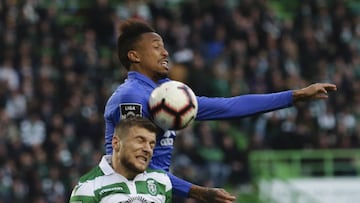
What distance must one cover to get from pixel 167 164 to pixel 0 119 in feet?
34.3

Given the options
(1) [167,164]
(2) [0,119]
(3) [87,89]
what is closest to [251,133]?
(3) [87,89]

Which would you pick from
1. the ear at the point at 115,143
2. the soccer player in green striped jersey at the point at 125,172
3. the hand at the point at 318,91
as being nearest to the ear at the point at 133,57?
the soccer player in green striped jersey at the point at 125,172

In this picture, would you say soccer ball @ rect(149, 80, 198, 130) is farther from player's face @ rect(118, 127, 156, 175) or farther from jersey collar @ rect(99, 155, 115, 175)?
jersey collar @ rect(99, 155, 115, 175)

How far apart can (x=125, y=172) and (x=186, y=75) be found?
1237 cm

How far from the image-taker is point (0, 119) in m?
19.1

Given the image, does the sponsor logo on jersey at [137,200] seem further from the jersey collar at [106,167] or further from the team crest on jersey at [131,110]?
the team crest on jersey at [131,110]

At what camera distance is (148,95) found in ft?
28.5

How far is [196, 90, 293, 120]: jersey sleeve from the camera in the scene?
8.75m

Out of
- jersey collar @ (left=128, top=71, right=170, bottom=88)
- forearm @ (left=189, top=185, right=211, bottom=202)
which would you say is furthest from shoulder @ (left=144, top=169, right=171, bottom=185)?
jersey collar @ (left=128, top=71, right=170, bottom=88)

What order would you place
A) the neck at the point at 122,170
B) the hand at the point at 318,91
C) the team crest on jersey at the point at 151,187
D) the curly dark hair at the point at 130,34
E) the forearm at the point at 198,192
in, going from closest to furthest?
Answer: 1. the neck at the point at 122,170
2. the team crest on jersey at the point at 151,187
3. the hand at the point at 318,91
4. the forearm at the point at 198,192
5. the curly dark hair at the point at 130,34

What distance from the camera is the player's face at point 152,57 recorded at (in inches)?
350

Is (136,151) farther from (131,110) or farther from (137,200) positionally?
(131,110)

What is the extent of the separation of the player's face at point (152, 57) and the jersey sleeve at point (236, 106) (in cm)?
38

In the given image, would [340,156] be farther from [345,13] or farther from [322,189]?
[345,13]
